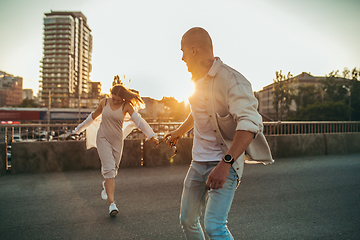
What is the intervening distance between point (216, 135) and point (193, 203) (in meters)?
0.59

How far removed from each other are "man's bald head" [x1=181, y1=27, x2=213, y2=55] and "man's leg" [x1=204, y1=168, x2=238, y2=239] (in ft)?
3.12

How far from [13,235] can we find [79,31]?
672 ft

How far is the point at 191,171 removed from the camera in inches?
91.6

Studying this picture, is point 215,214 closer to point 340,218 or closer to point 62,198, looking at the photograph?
point 340,218

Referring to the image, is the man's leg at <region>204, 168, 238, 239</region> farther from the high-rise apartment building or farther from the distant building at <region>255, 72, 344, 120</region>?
the high-rise apartment building

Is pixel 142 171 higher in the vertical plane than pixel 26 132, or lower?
lower

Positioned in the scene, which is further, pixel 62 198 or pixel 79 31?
pixel 79 31

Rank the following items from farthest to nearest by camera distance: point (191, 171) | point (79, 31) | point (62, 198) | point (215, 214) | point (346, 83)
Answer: point (79, 31)
point (346, 83)
point (62, 198)
point (191, 171)
point (215, 214)

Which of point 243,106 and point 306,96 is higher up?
point 306,96

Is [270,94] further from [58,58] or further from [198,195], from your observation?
[198,195]

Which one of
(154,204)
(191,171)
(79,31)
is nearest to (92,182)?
(154,204)

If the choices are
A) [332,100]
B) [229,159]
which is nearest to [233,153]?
[229,159]

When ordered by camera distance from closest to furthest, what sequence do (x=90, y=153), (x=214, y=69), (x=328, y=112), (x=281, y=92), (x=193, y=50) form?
(x=214, y=69), (x=193, y=50), (x=90, y=153), (x=328, y=112), (x=281, y=92)

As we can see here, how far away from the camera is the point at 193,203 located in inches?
87.4
